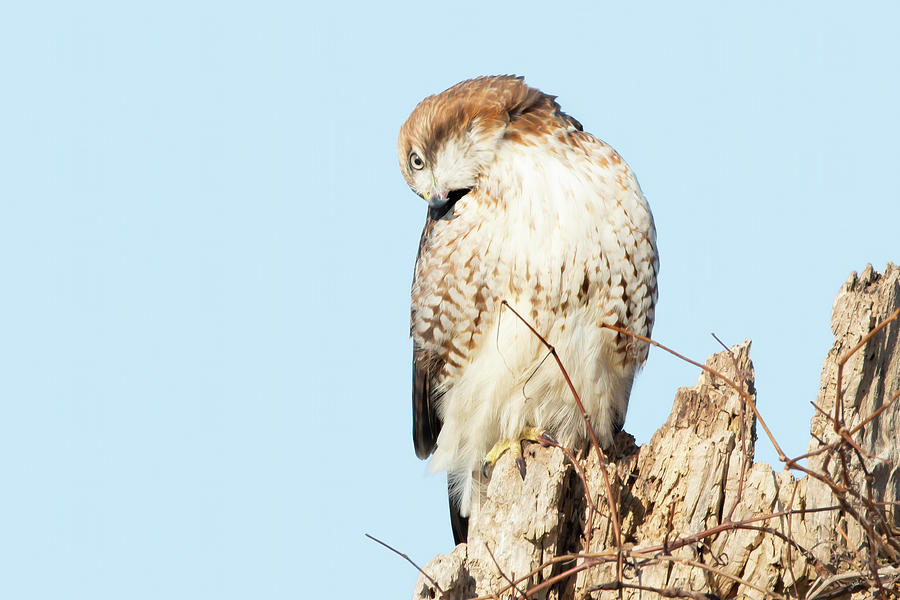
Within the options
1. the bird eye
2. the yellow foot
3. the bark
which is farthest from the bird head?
the bark

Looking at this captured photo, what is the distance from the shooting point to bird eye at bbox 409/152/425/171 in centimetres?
556

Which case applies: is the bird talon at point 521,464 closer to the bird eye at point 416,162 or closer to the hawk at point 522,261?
the hawk at point 522,261

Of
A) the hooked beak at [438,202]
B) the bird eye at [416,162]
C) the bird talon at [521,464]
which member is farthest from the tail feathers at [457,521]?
the bird eye at [416,162]

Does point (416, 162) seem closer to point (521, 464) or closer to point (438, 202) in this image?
point (438, 202)

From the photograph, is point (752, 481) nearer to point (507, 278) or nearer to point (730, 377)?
point (730, 377)

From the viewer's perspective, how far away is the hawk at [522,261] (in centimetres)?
522

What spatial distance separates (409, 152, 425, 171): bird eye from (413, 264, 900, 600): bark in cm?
157

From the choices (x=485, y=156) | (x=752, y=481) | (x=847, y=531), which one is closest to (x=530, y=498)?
(x=752, y=481)

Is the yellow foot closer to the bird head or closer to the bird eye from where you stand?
the bird head

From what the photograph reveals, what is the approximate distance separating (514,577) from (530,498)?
1.17 feet

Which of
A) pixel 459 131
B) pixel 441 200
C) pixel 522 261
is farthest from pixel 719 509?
pixel 459 131

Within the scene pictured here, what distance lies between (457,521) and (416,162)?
221 cm

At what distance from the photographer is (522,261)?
521cm

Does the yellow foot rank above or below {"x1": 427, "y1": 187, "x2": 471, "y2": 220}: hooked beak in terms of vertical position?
below
